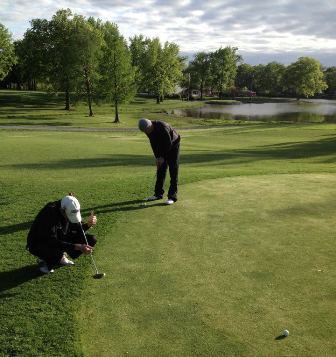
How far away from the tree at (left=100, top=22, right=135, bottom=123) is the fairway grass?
45.6 metres

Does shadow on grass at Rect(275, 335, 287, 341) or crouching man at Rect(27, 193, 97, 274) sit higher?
crouching man at Rect(27, 193, 97, 274)

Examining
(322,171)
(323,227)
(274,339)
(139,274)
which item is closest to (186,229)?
(139,274)

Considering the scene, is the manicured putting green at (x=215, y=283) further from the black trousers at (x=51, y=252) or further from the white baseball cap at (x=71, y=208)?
the white baseball cap at (x=71, y=208)

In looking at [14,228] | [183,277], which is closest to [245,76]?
[14,228]

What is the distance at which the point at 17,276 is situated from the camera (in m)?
6.85

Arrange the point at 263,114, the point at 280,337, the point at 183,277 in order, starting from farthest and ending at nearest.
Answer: the point at 263,114 → the point at 183,277 → the point at 280,337

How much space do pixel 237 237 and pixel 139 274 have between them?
2.31 metres

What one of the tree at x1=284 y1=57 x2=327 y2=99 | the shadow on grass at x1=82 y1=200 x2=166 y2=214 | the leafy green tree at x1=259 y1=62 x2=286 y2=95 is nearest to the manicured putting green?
the shadow on grass at x1=82 y1=200 x2=166 y2=214

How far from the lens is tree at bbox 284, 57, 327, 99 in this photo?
5271 inches

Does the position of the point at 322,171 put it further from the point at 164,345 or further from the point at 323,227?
the point at 164,345

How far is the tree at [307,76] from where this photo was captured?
134 meters

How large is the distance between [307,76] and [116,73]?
9597cm

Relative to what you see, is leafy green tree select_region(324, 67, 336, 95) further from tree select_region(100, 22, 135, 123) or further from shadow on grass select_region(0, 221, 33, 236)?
shadow on grass select_region(0, 221, 33, 236)

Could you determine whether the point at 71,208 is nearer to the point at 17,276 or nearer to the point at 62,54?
the point at 17,276
